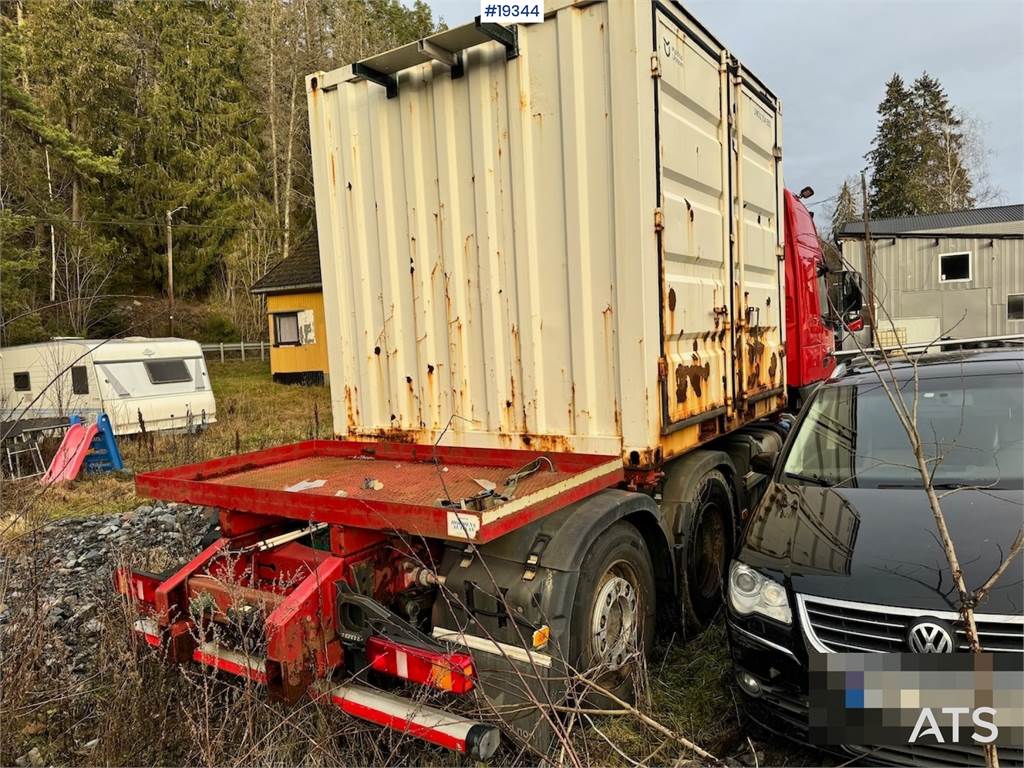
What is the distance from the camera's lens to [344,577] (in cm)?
295

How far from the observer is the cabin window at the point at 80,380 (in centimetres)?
1225

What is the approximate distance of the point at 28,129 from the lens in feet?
71.9

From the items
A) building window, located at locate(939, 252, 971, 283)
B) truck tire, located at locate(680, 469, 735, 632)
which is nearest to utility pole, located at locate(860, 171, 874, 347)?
truck tire, located at locate(680, 469, 735, 632)

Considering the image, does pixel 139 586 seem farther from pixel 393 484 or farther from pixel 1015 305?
pixel 1015 305

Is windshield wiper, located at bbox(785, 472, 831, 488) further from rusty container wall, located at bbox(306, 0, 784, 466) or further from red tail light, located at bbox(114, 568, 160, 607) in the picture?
red tail light, located at bbox(114, 568, 160, 607)

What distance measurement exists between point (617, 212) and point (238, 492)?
2400 mm

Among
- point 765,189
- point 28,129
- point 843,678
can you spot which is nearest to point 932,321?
point 765,189

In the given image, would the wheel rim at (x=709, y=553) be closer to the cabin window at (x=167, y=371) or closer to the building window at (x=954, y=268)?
the cabin window at (x=167, y=371)

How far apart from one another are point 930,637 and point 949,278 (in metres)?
24.8

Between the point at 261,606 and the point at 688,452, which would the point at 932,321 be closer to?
the point at 688,452

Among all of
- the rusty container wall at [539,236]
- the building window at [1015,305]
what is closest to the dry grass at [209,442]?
the rusty container wall at [539,236]

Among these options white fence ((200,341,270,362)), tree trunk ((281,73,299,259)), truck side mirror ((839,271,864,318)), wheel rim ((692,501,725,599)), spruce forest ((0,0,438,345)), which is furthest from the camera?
tree trunk ((281,73,299,259))

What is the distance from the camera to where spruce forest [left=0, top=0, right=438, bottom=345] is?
27.9 meters

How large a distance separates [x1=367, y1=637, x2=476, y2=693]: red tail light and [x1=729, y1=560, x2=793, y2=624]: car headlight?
1.18 meters
